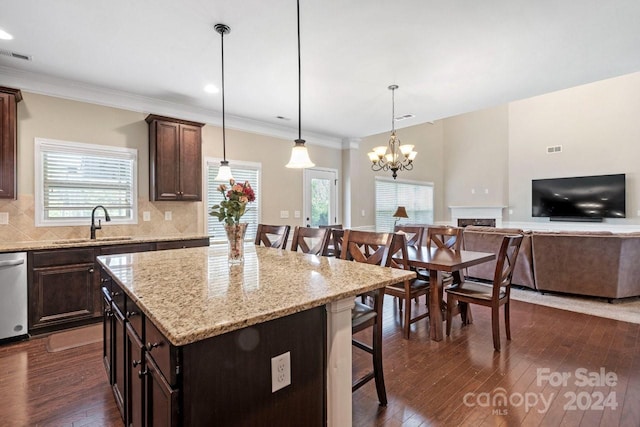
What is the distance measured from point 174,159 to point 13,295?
6.79 ft

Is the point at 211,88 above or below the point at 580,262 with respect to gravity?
above

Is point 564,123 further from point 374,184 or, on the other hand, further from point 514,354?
point 514,354

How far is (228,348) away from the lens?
1.02 metres

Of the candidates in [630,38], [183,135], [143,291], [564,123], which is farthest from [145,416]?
[564,123]

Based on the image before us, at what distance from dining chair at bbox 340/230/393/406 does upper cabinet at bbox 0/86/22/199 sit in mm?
3349

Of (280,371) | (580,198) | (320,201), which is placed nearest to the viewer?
(280,371)

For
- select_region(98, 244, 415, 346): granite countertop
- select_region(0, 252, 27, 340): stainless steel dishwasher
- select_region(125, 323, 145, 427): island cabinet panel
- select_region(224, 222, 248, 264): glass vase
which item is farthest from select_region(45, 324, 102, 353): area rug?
select_region(224, 222, 248, 264): glass vase

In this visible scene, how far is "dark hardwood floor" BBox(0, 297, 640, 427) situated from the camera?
1845mm

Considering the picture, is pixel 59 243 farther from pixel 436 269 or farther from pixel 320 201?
pixel 320 201

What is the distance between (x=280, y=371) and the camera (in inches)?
45.7

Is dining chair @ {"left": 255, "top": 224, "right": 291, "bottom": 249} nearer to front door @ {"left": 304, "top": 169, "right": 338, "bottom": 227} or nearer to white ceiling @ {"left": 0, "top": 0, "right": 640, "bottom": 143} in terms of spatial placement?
white ceiling @ {"left": 0, "top": 0, "right": 640, "bottom": 143}

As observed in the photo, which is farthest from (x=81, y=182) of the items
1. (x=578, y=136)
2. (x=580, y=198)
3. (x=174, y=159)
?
(x=578, y=136)

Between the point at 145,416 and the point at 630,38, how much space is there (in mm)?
4275

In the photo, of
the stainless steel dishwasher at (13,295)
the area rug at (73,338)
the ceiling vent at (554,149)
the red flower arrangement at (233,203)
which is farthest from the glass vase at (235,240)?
the ceiling vent at (554,149)
